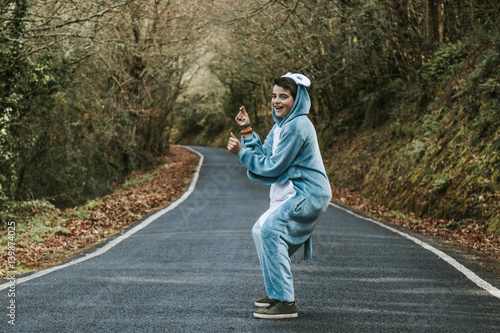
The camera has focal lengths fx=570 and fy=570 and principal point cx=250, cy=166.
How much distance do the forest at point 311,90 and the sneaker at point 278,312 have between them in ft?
21.4

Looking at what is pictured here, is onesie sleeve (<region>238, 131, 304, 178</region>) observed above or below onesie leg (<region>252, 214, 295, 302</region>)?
above

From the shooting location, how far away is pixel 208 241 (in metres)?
8.89

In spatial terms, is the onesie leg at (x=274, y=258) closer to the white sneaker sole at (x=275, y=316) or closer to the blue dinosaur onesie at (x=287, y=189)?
the blue dinosaur onesie at (x=287, y=189)

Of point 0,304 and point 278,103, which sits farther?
point 0,304

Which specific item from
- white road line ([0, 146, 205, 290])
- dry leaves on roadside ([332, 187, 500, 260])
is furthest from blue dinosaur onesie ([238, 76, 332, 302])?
dry leaves on roadside ([332, 187, 500, 260])

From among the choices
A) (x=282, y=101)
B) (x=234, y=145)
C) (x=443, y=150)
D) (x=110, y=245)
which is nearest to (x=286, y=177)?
(x=234, y=145)

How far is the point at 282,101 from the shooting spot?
4.54 meters

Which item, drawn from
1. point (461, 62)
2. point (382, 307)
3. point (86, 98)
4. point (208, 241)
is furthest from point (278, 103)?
point (86, 98)

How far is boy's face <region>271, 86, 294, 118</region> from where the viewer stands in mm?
→ 4543

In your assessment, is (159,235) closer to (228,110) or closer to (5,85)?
(5,85)

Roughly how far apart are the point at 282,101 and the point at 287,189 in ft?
2.31

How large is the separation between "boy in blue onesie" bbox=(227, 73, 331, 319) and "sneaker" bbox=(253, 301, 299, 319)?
0.20 feet

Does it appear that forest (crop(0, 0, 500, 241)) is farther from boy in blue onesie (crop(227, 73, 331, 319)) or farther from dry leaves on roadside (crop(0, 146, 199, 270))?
boy in blue onesie (crop(227, 73, 331, 319))

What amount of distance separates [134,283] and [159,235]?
3745mm
